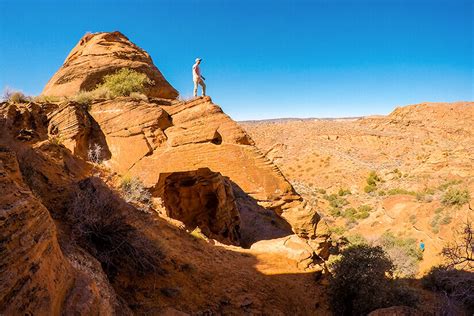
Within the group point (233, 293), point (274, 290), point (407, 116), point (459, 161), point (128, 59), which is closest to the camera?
point (233, 293)

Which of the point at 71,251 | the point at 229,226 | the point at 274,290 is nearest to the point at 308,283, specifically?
the point at 274,290

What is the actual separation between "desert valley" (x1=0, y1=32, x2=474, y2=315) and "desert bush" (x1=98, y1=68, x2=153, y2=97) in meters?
0.08

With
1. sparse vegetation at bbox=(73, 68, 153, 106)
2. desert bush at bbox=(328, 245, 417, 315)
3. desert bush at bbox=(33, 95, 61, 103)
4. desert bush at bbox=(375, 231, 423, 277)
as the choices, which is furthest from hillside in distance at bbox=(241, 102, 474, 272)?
desert bush at bbox=(33, 95, 61, 103)

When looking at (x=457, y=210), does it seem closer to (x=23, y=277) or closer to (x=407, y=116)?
(x=23, y=277)

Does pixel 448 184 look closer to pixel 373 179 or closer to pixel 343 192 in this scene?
pixel 373 179

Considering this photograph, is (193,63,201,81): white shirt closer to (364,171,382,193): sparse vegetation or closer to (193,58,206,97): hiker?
(193,58,206,97): hiker

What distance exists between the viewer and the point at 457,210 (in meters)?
20.7

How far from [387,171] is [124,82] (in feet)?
101

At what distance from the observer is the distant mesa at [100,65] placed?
14.2 metres

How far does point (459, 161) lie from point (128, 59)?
97.2ft

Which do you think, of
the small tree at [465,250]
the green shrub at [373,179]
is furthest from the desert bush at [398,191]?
the small tree at [465,250]

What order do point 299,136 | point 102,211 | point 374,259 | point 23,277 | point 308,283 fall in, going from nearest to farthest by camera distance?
1. point 23,277
2. point 102,211
3. point 308,283
4. point 374,259
5. point 299,136

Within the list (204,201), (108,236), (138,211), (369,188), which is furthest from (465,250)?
(369,188)

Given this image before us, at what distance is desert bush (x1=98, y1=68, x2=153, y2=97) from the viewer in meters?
13.4
